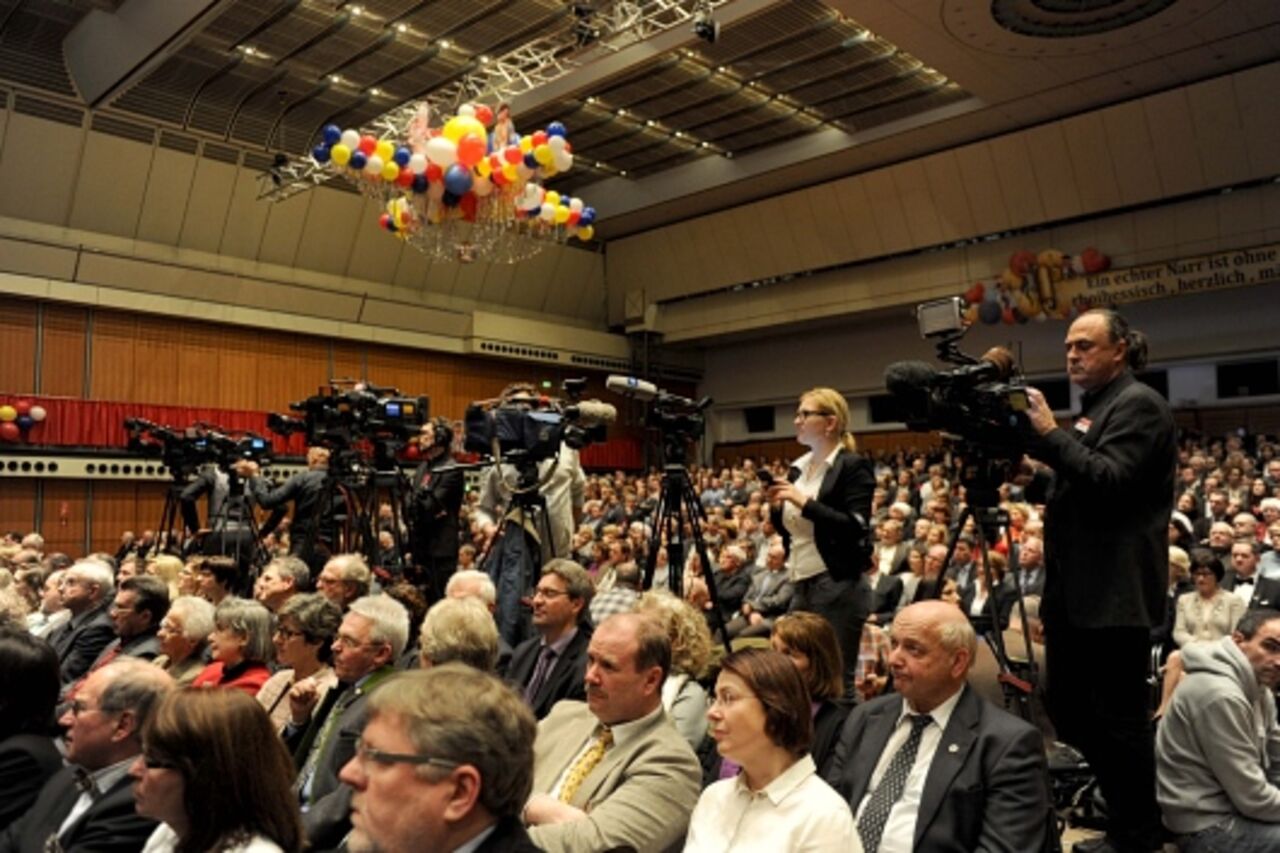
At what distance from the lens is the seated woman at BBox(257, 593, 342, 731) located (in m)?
2.91

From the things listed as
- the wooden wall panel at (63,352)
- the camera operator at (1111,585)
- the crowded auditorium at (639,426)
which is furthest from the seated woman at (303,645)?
the wooden wall panel at (63,352)

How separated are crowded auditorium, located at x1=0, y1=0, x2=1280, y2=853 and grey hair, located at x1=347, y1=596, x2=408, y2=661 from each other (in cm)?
1

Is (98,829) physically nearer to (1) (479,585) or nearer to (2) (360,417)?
(1) (479,585)

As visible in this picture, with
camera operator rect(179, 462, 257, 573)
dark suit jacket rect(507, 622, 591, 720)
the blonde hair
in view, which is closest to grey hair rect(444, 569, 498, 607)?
dark suit jacket rect(507, 622, 591, 720)

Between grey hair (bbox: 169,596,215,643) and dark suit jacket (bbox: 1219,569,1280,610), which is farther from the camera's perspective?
dark suit jacket (bbox: 1219,569,1280,610)

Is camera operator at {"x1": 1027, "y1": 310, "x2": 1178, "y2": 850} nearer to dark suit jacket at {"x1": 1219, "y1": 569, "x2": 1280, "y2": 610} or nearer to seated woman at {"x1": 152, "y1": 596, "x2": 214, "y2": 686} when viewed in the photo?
seated woman at {"x1": 152, "y1": 596, "x2": 214, "y2": 686}

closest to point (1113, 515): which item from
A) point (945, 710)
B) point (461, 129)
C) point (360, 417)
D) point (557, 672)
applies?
point (945, 710)

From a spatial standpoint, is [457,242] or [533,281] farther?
[533,281]

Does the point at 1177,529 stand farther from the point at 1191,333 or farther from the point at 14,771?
the point at 1191,333

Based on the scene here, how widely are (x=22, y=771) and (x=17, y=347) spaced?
11.6m

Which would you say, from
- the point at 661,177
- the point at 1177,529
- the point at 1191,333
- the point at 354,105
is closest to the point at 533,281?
the point at 661,177

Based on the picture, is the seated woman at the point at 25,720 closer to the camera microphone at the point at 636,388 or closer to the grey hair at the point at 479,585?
the grey hair at the point at 479,585

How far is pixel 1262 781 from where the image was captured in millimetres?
2365

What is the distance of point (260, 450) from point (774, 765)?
4.90 metres
